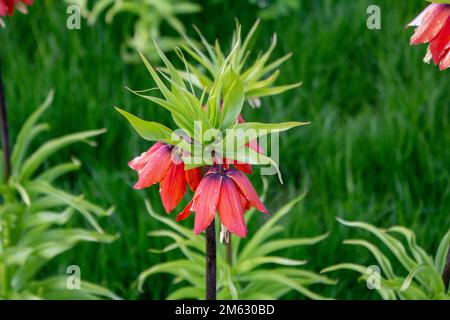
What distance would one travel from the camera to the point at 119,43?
3148mm

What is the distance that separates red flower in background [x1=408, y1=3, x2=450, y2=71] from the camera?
132 cm

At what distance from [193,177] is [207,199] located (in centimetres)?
8

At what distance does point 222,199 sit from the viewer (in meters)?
1.23

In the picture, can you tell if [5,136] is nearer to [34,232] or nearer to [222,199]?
[34,232]

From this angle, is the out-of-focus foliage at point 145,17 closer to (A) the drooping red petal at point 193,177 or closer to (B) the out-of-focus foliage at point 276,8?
(B) the out-of-focus foliage at point 276,8

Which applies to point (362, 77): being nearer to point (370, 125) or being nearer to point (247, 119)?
point (370, 125)

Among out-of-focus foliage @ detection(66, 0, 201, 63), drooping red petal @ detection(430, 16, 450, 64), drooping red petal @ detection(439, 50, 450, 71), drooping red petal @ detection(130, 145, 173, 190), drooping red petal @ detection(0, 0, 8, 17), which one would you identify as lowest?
drooping red petal @ detection(130, 145, 173, 190)

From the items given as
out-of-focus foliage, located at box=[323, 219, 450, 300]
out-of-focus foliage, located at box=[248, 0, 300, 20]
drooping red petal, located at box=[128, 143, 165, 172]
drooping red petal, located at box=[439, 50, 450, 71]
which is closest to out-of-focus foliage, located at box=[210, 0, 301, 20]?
out-of-focus foliage, located at box=[248, 0, 300, 20]

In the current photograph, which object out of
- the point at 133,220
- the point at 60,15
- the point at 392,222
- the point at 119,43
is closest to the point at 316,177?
the point at 392,222

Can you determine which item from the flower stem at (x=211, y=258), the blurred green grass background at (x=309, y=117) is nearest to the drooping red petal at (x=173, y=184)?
the flower stem at (x=211, y=258)

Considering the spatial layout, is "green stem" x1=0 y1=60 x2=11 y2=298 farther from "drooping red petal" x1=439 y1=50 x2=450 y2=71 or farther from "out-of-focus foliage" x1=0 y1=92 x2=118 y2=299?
"drooping red petal" x1=439 y1=50 x2=450 y2=71

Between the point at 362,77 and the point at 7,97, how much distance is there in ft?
4.49

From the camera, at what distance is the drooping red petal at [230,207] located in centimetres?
123

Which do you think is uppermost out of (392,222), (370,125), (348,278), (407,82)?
(407,82)
